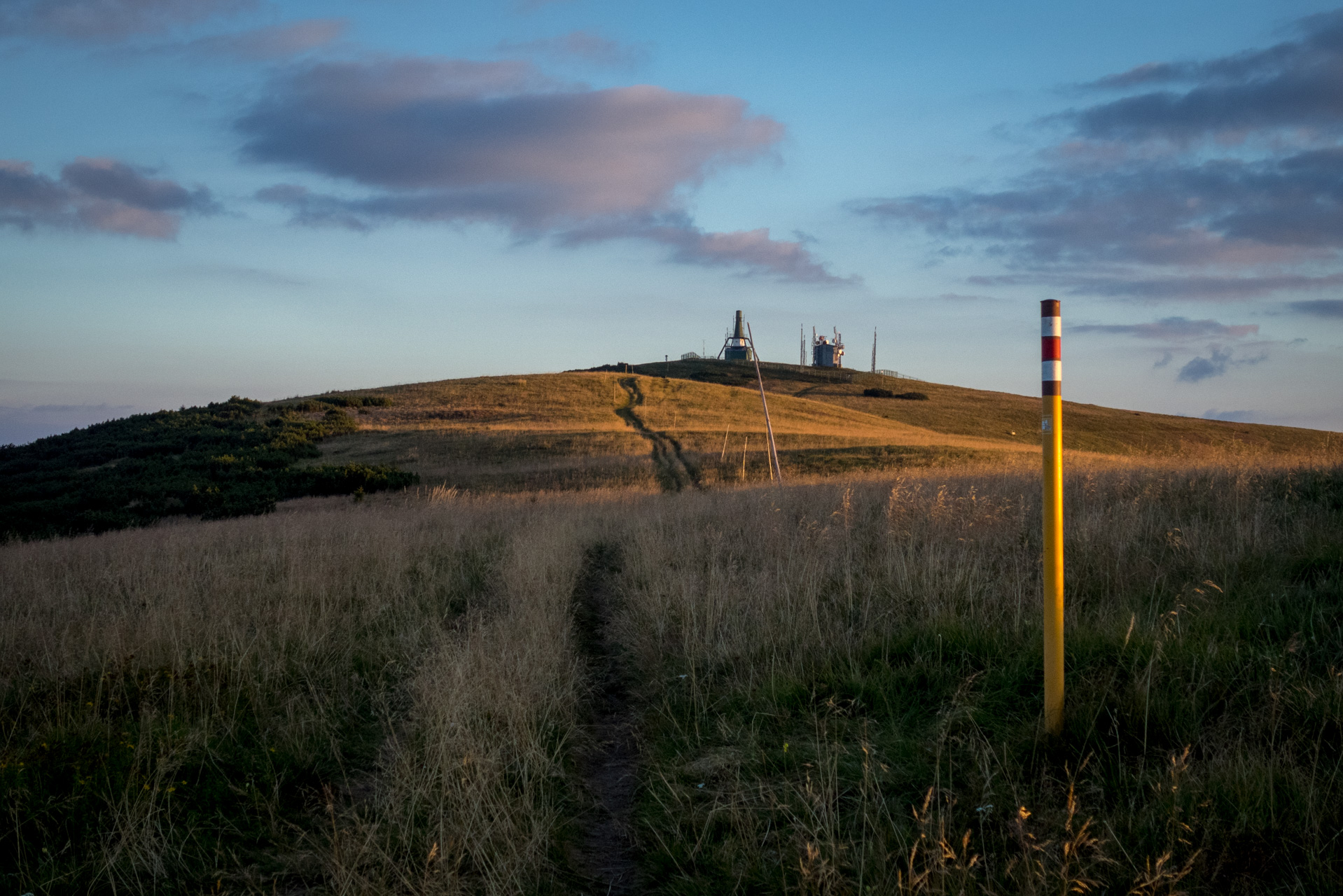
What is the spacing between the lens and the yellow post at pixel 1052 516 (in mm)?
3932

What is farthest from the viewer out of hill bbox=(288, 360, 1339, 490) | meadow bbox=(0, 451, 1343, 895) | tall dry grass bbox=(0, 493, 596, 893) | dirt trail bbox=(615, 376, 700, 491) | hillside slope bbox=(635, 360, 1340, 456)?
hillside slope bbox=(635, 360, 1340, 456)

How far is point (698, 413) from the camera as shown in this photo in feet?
187

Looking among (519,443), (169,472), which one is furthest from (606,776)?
(169,472)

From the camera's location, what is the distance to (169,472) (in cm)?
3894

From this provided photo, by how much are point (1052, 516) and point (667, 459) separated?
35.5m

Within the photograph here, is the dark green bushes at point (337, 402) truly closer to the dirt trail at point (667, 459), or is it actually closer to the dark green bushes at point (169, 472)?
the dark green bushes at point (169, 472)

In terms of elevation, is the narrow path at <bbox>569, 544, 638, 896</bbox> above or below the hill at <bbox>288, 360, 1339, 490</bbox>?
below

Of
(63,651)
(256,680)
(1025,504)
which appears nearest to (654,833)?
(256,680)

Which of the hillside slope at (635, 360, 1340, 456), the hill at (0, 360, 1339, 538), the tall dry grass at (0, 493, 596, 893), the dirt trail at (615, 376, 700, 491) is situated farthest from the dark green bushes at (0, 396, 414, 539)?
the hillside slope at (635, 360, 1340, 456)

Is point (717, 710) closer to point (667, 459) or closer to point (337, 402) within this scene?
point (667, 459)

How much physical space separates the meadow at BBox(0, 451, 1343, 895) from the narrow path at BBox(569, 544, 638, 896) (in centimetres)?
3

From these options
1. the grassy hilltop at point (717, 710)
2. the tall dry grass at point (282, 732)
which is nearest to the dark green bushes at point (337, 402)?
the grassy hilltop at point (717, 710)

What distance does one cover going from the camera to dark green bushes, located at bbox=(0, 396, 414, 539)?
2844cm

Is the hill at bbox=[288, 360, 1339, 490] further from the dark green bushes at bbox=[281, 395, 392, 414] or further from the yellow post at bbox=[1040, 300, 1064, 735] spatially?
the yellow post at bbox=[1040, 300, 1064, 735]
